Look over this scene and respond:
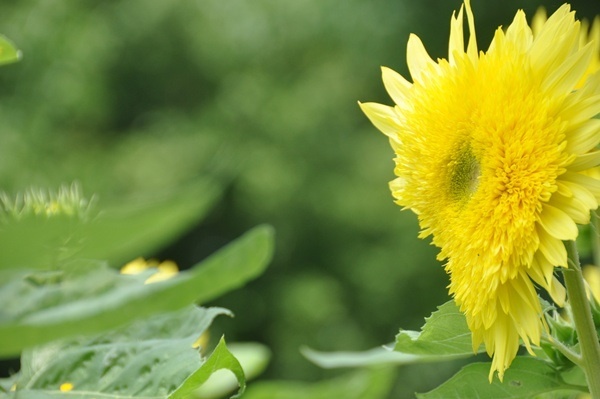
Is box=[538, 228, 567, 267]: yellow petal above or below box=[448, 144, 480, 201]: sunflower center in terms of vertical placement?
below

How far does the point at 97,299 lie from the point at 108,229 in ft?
0.09

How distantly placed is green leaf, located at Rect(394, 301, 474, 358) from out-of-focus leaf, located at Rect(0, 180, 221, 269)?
0.25 metres

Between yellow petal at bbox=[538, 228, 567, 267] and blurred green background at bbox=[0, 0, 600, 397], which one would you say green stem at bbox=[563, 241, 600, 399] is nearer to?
yellow petal at bbox=[538, 228, 567, 267]

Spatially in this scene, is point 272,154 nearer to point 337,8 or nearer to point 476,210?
point 337,8

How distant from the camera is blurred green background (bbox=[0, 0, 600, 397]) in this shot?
5.29m

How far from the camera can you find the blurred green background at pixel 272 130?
529 centimetres

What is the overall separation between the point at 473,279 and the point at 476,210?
4 cm

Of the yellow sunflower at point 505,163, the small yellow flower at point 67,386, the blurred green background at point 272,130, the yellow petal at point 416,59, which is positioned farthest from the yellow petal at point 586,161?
the blurred green background at point 272,130

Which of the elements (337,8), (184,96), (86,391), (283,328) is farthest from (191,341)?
(184,96)

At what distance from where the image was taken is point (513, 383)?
0.41 m

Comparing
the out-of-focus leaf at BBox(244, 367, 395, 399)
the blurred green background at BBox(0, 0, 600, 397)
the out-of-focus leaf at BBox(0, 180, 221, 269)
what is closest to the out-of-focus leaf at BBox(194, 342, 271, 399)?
the out-of-focus leaf at BBox(244, 367, 395, 399)

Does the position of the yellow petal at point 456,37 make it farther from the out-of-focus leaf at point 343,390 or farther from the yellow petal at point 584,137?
the out-of-focus leaf at point 343,390

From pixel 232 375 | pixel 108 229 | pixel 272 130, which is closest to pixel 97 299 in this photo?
pixel 108 229

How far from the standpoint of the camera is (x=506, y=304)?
0.41 m
